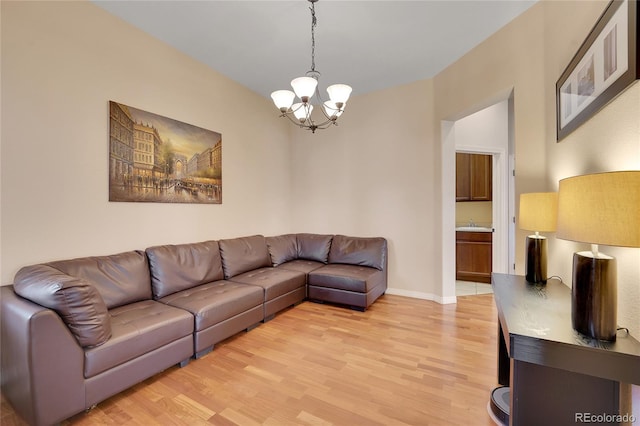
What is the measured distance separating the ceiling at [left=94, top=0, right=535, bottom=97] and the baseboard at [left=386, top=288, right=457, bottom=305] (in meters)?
2.90

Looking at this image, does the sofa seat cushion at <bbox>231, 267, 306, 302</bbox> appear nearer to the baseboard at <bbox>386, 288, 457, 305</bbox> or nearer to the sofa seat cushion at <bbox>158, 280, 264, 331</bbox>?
the sofa seat cushion at <bbox>158, 280, 264, 331</bbox>

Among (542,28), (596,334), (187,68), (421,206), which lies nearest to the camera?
(596,334)

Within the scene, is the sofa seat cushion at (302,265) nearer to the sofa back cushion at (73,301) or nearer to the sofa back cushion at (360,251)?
the sofa back cushion at (360,251)

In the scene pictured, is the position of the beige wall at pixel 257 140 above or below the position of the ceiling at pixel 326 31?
below

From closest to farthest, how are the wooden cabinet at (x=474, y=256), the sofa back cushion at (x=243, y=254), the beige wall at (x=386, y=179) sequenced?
the sofa back cushion at (x=243, y=254)
the beige wall at (x=386, y=179)
the wooden cabinet at (x=474, y=256)

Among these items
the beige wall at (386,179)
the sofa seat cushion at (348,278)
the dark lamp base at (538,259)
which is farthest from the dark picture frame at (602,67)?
the sofa seat cushion at (348,278)

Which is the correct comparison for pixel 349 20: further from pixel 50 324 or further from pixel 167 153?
pixel 50 324

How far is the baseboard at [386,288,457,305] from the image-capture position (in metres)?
3.48

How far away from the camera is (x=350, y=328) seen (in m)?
2.82

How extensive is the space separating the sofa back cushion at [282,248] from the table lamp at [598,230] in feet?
10.7

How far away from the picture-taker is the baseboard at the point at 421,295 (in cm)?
348

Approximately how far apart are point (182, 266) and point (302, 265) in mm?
1658

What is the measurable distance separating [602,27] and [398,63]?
2136 mm

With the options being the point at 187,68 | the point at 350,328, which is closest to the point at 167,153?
the point at 187,68
